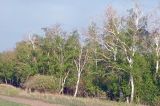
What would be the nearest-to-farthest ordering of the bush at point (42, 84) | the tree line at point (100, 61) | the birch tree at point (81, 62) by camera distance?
the tree line at point (100, 61) < the birch tree at point (81, 62) < the bush at point (42, 84)

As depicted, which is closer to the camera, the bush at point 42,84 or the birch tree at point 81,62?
the birch tree at point 81,62

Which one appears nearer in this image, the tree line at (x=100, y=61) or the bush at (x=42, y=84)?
the tree line at (x=100, y=61)

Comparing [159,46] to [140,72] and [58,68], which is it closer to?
[140,72]

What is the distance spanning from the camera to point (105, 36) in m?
56.8

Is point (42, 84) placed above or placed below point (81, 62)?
below

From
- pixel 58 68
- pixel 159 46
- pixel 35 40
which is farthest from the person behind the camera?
pixel 35 40

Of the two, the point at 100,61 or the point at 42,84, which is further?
the point at 42,84

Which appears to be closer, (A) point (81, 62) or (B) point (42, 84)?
(A) point (81, 62)

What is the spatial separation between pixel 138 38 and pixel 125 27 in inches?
72.0

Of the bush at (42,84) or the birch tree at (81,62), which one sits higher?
the birch tree at (81,62)

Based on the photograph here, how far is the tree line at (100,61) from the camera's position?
54.5 meters

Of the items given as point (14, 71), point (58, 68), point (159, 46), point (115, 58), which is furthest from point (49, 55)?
point (159, 46)

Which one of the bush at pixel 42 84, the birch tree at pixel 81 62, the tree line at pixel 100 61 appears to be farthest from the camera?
the bush at pixel 42 84

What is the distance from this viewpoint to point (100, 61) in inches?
2363
